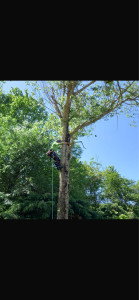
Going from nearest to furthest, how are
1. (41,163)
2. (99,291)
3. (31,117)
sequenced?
1. (99,291)
2. (41,163)
3. (31,117)

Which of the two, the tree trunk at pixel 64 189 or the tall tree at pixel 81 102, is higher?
the tall tree at pixel 81 102

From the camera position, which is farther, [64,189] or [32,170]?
[32,170]

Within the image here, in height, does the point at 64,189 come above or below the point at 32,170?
below

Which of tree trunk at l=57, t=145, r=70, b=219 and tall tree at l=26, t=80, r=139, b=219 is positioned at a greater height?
tall tree at l=26, t=80, r=139, b=219

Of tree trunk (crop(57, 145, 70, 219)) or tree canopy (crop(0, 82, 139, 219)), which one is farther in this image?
tree canopy (crop(0, 82, 139, 219))

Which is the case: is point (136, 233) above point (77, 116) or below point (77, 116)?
below

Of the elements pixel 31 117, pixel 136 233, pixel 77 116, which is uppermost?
pixel 31 117

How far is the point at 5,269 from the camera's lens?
24.8 inches

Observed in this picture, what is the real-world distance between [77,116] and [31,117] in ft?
30.7

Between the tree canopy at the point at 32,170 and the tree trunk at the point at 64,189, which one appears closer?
the tree trunk at the point at 64,189
